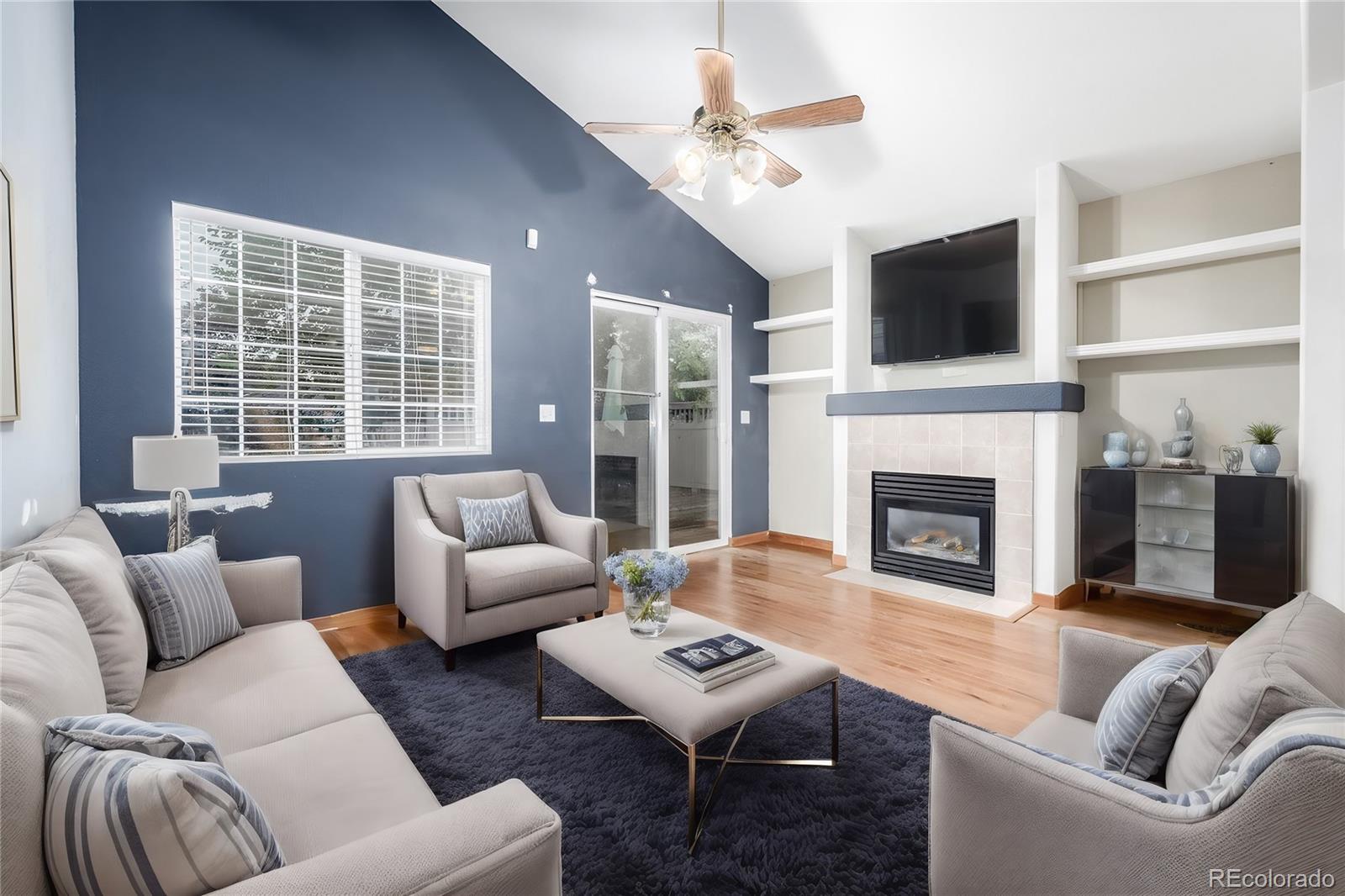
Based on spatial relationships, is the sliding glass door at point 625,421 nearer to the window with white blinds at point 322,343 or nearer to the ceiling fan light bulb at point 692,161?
the window with white blinds at point 322,343

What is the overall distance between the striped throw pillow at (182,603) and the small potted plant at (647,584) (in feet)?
4.28

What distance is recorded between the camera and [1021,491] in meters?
3.85

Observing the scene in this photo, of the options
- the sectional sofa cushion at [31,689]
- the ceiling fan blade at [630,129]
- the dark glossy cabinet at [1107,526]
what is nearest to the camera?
the sectional sofa cushion at [31,689]

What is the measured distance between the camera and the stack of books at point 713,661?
1.77m

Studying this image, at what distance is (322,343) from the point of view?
3373 millimetres

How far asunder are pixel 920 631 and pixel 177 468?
3566 mm

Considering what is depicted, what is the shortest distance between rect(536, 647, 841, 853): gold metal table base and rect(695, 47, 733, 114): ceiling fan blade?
2.32 metres

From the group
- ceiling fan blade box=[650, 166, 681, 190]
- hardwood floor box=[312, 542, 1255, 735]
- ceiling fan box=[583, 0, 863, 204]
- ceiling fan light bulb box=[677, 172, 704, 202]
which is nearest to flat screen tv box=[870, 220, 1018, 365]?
hardwood floor box=[312, 542, 1255, 735]

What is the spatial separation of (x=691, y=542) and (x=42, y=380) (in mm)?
4117

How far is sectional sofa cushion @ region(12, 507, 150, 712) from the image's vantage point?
4.91ft

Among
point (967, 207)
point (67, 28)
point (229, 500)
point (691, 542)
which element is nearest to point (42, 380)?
point (229, 500)

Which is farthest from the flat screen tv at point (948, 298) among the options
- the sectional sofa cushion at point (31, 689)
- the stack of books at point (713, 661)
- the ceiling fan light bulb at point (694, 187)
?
the sectional sofa cushion at point (31, 689)

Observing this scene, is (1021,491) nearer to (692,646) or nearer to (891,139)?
(891,139)

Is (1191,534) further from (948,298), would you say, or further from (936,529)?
(948,298)
